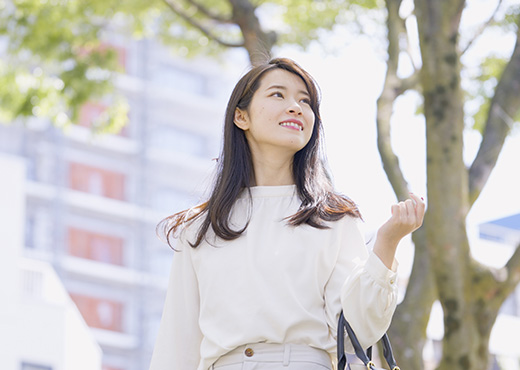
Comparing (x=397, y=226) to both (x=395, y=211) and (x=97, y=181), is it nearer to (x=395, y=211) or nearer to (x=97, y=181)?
(x=395, y=211)

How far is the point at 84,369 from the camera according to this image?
67.7ft

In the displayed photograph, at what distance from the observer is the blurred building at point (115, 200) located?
34812 millimetres

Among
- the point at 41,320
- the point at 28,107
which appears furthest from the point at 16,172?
the point at 28,107

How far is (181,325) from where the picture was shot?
2840 millimetres

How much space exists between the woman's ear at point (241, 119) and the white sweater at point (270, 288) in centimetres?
21

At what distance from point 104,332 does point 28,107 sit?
2649 centimetres

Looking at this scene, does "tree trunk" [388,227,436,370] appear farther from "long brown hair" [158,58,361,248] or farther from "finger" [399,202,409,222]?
"finger" [399,202,409,222]

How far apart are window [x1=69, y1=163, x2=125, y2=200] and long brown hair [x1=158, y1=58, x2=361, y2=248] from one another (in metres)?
33.9

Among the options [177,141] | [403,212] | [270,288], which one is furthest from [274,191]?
[177,141]

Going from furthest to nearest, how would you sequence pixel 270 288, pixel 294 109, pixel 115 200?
1. pixel 115 200
2. pixel 294 109
3. pixel 270 288

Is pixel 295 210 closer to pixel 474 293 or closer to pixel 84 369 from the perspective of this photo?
pixel 474 293

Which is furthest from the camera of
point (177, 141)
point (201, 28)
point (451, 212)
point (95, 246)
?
point (177, 141)

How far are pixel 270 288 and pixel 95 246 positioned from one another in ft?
111

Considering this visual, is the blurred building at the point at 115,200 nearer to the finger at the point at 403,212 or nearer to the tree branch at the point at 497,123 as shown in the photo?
the tree branch at the point at 497,123
